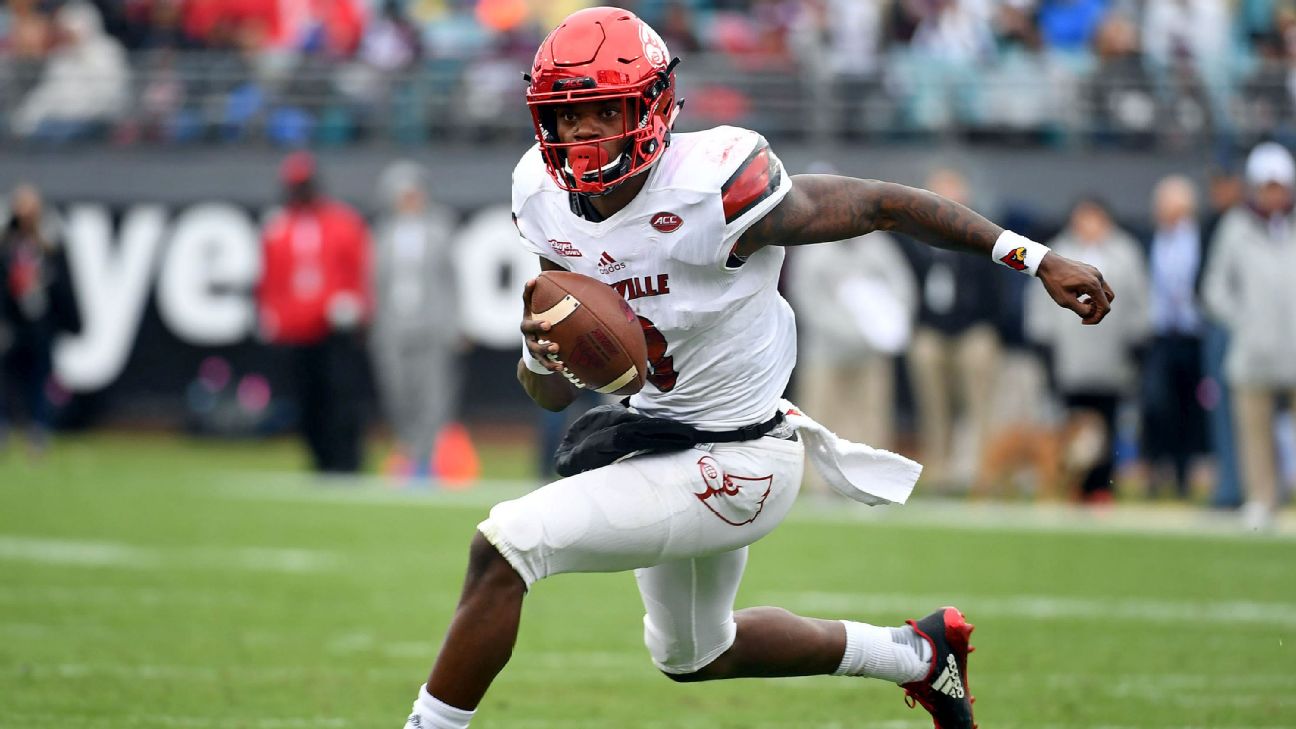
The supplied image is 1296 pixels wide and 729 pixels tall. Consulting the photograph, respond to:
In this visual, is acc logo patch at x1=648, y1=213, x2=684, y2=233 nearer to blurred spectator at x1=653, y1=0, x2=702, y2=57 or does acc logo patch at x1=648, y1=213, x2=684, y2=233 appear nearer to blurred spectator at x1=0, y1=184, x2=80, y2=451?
blurred spectator at x1=0, y1=184, x2=80, y2=451

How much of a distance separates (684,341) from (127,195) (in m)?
12.0

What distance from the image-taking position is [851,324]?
465 inches

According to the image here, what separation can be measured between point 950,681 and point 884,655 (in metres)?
0.22

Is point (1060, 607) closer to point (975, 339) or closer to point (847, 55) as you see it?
point (975, 339)

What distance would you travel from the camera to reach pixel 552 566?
4078mm

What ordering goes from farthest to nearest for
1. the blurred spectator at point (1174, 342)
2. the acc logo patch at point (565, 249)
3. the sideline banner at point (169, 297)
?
the sideline banner at point (169, 297)
the blurred spectator at point (1174, 342)
the acc logo patch at point (565, 249)

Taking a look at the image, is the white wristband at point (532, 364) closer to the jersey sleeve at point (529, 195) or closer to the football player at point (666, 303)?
the football player at point (666, 303)

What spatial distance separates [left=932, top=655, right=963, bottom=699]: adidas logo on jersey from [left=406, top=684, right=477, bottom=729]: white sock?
1425mm

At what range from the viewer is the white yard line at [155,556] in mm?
8820

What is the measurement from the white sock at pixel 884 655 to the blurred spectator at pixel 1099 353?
6882 mm

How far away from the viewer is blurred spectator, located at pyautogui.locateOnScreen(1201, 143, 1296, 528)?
10523mm

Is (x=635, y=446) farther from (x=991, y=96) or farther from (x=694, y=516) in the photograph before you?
(x=991, y=96)

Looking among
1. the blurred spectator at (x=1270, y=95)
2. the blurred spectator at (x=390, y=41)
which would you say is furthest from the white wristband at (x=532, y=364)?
the blurred spectator at (x=390, y=41)

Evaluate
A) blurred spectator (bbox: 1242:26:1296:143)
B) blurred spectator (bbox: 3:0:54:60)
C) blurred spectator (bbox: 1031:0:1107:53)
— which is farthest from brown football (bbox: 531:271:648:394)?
blurred spectator (bbox: 3:0:54:60)
